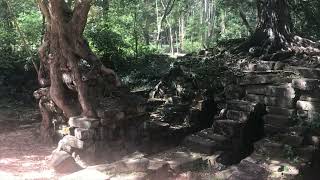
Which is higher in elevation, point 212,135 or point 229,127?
point 229,127

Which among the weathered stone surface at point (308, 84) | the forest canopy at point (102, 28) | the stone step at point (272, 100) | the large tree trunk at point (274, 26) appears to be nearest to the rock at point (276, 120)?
the stone step at point (272, 100)

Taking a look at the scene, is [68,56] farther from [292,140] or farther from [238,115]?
[292,140]

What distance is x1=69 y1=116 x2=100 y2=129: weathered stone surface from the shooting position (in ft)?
27.5

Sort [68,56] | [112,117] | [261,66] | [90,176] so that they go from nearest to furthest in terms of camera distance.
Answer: [90,176], [112,117], [68,56], [261,66]

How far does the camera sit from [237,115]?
27.6 ft

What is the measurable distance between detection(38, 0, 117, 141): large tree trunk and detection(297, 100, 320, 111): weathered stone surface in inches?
160

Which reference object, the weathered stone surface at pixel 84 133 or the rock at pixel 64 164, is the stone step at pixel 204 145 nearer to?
the weathered stone surface at pixel 84 133

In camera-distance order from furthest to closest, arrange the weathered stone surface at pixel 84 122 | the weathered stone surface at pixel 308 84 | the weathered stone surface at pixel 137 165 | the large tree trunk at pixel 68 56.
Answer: the large tree trunk at pixel 68 56
the weathered stone surface at pixel 84 122
the weathered stone surface at pixel 308 84
the weathered stone surface at pixel 137 165

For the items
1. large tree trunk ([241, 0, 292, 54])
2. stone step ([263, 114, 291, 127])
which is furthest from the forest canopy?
stone step ([263, 114, 291, 127])

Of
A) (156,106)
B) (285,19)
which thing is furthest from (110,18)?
(285,19)

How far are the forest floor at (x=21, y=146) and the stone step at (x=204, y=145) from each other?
8.83 ft

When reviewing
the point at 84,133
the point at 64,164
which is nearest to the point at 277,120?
the point at 84,133

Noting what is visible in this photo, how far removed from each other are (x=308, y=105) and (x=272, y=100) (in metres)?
0.70

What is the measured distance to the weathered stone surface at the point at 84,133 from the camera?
8.22 m
